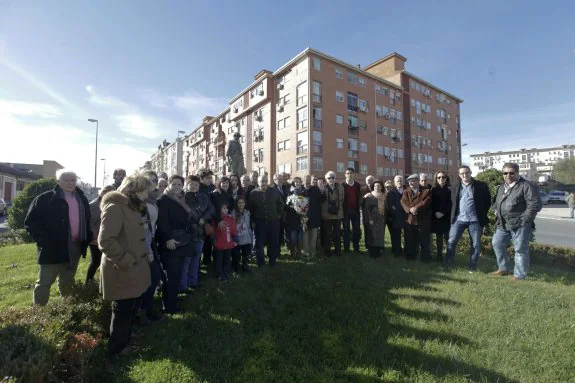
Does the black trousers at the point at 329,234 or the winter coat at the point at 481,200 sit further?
the black trousers at the point at 329,234

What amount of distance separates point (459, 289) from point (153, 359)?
15.6 ft

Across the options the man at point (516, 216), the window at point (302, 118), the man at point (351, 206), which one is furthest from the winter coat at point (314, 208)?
the window at point (302, 118)

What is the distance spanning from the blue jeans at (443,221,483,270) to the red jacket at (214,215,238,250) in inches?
191

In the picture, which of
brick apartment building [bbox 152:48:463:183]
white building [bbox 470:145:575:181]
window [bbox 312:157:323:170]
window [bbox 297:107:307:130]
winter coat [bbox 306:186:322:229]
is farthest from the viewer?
white building [bbox 470:145:575:181]

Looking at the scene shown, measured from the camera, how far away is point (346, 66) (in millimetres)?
39438

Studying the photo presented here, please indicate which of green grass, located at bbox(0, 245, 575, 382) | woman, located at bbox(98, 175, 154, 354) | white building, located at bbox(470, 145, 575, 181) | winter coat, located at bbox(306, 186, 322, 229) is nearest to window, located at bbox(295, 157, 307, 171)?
winter coat, located at bbox(306, 186, 322, 229)

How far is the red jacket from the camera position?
18.9 ft

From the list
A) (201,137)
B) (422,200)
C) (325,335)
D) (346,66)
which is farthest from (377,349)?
(201,137)

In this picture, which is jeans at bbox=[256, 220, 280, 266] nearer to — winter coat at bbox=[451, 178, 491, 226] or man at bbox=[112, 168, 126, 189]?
man at bbox=[112, 168, 126, 189]

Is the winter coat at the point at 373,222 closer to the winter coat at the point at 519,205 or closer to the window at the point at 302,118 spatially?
the winter coat at the point at 519,205

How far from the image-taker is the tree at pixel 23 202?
12945 millimetres

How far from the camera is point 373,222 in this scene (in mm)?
7680

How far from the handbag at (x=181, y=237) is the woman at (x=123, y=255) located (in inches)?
38.5

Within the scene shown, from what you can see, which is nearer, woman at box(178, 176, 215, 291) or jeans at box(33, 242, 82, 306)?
jeans at box(33, 242, 82, 306)
